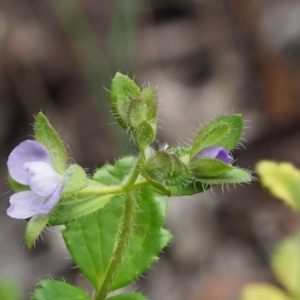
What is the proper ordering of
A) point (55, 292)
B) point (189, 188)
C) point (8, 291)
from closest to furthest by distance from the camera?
point (189, 188)
point (55, 292)
point (8, 291)

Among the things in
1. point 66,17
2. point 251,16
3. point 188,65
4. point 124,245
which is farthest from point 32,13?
point 124,245

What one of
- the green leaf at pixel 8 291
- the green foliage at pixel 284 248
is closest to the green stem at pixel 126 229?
the green foliage at pixel 284 248

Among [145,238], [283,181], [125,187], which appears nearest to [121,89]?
[125,187]

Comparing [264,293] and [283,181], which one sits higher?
[283,181]

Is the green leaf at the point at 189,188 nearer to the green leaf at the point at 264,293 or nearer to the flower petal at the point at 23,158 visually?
the flower petal at the point at 23,158

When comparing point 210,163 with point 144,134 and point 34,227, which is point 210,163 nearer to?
point 144,134

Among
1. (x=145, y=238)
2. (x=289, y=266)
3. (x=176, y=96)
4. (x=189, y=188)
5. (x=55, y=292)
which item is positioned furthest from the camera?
(x=176, y=96)

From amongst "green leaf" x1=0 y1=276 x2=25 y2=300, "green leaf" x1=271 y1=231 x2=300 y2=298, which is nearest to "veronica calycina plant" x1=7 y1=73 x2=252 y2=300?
"green leaf" x1=271 y1=231 x2=300 y2=298
